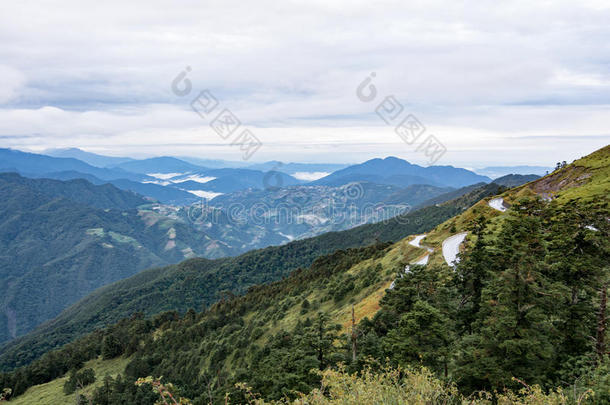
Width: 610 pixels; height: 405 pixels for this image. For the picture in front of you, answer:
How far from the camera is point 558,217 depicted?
126 feet

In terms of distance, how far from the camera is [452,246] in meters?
57.2

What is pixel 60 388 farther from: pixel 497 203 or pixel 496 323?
pixel 497 203

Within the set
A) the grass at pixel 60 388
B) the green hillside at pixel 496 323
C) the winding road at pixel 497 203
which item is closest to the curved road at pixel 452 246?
the green hillside at pixel 496 323

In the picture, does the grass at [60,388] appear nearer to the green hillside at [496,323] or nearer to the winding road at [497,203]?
the green hillside at [496,323]

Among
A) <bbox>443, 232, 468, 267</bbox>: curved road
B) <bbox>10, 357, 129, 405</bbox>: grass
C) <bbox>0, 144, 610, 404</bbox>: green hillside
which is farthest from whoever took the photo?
<bbox>10, 357, 129, 405</bbox>: grass

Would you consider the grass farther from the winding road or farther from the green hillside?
the winding road

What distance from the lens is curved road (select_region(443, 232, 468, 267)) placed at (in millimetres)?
50644

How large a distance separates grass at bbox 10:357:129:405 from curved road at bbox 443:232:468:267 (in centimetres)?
7987

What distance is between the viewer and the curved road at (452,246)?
1994 inches

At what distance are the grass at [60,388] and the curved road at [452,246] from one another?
262 ft

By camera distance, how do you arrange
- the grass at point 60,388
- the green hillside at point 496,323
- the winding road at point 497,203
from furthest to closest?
1. the grass at point 60,388
2. the winding road at point 497,203
3. the green hillside at point 496,323

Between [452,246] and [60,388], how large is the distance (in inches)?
3919

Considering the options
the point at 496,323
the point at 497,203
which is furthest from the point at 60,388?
the point at 497,203

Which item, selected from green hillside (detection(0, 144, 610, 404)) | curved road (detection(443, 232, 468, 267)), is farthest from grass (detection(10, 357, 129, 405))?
curved road (detection(443, 232, 468, 267))
